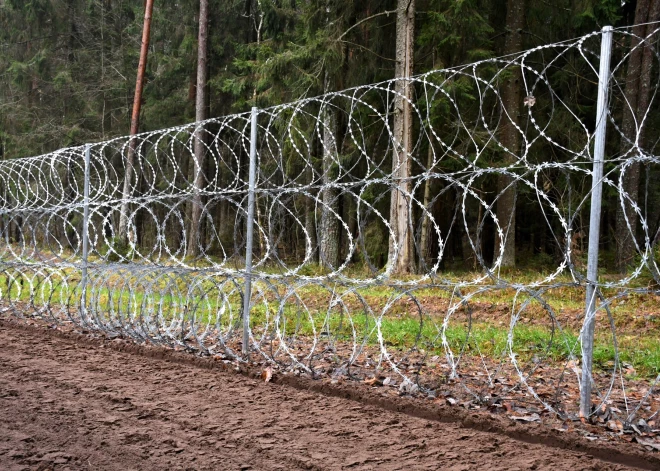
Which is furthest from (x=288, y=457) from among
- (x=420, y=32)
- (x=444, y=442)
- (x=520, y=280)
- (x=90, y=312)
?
(x=420, y=32)

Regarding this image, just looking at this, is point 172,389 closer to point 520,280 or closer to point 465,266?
point 520,280

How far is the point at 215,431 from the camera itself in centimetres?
421

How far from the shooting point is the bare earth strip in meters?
3.68

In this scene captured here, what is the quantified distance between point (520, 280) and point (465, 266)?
481cm

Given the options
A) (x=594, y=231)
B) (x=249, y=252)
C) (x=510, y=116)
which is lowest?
(x=249, y=252)

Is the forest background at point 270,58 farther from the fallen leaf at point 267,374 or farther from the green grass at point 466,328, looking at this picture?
the fallen leaf at point 267,374

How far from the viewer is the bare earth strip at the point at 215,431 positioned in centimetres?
368

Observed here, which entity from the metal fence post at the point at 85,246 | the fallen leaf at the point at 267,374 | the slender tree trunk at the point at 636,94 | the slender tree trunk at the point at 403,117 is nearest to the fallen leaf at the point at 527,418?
the fallen leaf at the point at 267,374

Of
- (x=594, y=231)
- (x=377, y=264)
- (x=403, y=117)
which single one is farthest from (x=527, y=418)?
(x=377, y=264)

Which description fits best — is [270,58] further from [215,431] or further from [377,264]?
[215,431]

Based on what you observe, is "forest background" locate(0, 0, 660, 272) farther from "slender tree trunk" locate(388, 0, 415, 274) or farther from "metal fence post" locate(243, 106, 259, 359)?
"metal fence post" locate(243, 106, 259, 359)

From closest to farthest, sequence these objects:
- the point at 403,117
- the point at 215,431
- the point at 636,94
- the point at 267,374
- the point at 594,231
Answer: the point at 215,431 → the point at 594,231 → the point at 267,374 → the point at 403,117 → the point at 636,94

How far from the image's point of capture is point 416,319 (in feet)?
31.4

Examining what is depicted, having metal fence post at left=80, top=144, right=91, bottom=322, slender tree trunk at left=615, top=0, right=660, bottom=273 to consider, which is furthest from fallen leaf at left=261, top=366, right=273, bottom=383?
slender tree trunk at left=615, top=0, right=660, bottom=273
